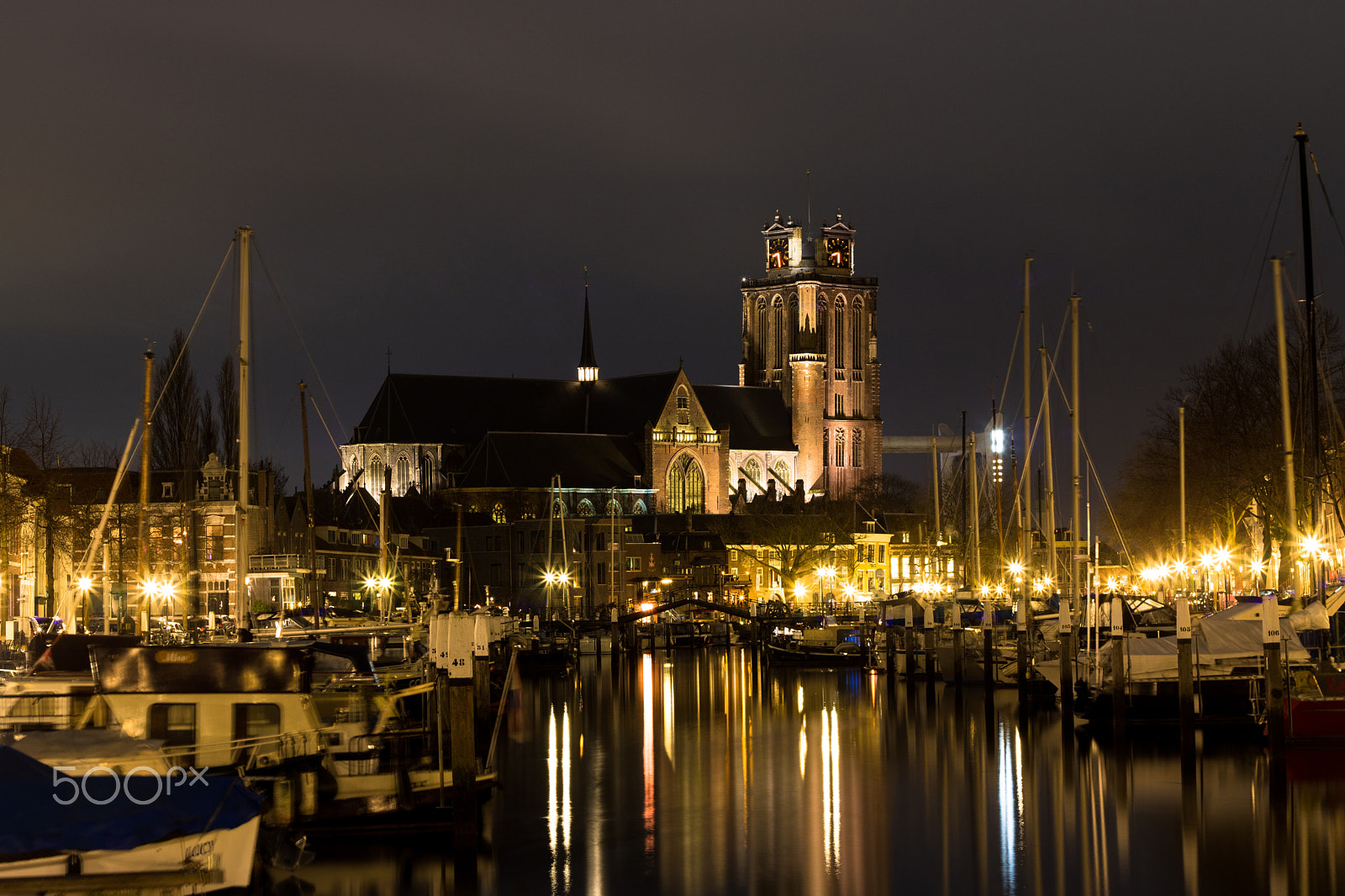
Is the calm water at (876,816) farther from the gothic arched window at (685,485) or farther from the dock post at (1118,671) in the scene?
the gothic arched window at (685,485)

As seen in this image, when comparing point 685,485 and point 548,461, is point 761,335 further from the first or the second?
point 548,461

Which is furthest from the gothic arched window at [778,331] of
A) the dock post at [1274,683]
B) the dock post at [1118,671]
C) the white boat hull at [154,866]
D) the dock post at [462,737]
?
the white boat hull at [154,866]

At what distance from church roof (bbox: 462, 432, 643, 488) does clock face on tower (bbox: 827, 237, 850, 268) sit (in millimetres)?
34874

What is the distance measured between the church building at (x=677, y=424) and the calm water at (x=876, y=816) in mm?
80468

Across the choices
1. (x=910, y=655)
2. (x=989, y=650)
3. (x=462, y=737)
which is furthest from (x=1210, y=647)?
(x=910, y=655)

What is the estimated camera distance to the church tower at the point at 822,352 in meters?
155

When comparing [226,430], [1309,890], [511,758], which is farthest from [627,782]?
[226,430]

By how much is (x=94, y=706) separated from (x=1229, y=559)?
5363 cm

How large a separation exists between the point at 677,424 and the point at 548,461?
43.3ft

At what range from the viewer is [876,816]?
32094 millimetres

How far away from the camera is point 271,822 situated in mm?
24219

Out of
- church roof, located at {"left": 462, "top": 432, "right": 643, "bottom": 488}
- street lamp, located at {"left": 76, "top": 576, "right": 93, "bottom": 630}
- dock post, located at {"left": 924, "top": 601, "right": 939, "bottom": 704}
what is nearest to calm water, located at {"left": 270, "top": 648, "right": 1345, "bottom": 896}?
dock post, located at {"left": 924, "top": 601, "right": 939, "bottom": 704}

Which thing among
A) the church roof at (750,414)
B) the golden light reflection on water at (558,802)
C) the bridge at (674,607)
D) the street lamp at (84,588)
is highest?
the church roof at (750,414)

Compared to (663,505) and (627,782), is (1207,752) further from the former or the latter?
(663,505)
